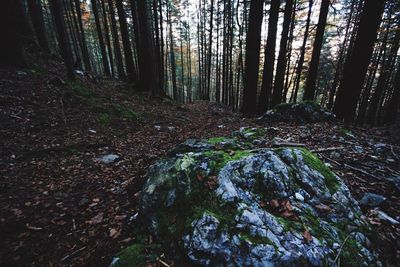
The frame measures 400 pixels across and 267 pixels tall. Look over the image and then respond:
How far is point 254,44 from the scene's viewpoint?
345 inches

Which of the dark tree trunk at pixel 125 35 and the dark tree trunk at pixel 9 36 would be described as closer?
the dark tree trunk at pixel 9 36

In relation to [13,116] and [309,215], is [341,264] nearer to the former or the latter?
[309,215]

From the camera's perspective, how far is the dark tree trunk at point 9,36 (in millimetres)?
6340

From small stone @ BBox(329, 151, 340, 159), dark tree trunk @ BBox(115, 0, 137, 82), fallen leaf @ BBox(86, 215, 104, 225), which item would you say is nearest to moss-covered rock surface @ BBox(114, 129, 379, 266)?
fallen leaf @ BBox(86, 215, 104, 225)

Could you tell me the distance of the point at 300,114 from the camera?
6.81m

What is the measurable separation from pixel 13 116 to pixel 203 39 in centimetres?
2583

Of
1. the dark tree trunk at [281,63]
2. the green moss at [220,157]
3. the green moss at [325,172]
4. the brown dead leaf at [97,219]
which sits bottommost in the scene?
the brown dead leaf at [97,219]

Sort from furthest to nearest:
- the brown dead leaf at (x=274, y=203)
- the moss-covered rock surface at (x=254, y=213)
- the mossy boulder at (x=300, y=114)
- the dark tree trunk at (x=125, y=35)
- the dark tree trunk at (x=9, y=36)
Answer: the dark tree trunk at (x=125, y=35) < the mossy boulder at (x=300, y=114) < the dark tree trunk at (x=9, y=36) < the brown dead leaf at (x=274, y=203) < the moss-covered rock surface at (x=254, y=213)

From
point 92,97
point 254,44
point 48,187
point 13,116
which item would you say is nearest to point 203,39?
point 254,44

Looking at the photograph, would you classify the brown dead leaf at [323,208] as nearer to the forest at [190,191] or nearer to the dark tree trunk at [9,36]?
the forest at [190,191]

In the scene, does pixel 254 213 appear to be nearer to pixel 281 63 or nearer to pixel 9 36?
pixel 9 36

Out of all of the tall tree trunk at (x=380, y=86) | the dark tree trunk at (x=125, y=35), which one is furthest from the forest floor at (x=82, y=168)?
the tall tree trunk at (x=380, y=86)

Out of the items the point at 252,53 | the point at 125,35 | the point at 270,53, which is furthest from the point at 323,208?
the point at 125,35

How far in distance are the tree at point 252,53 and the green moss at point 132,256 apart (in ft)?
27.9
